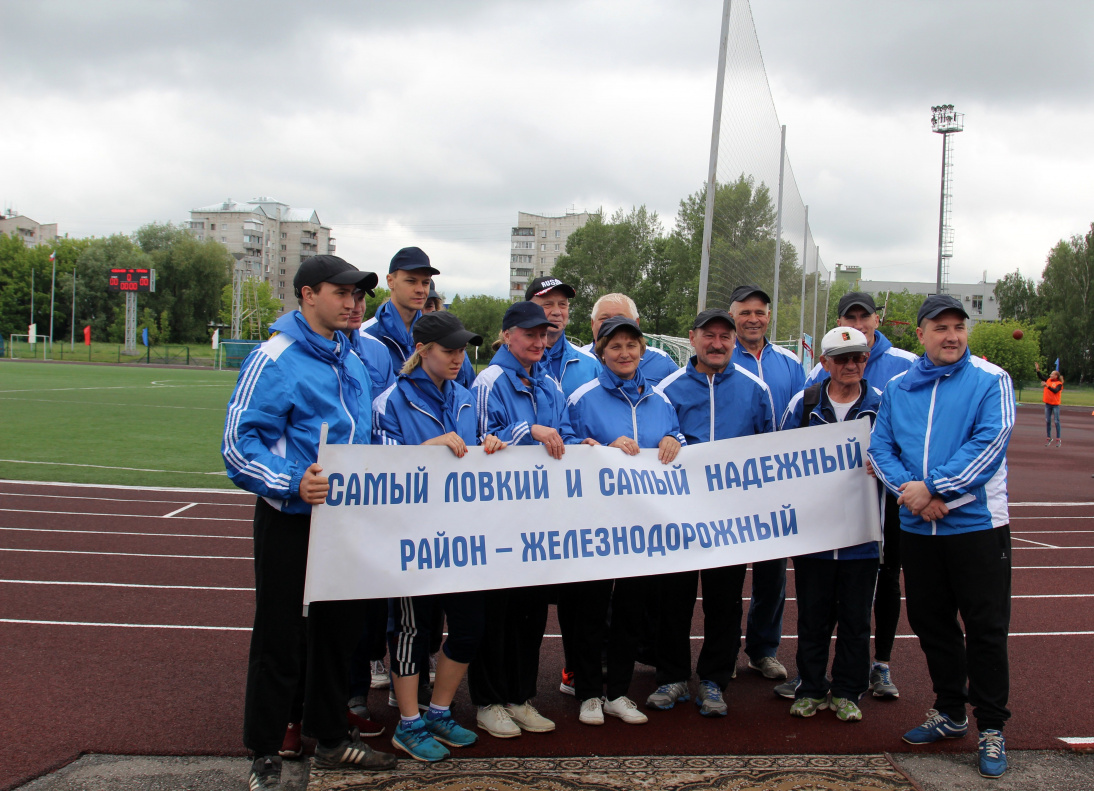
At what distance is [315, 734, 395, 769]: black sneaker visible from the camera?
341 cm

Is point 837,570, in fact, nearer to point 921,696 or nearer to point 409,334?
point 921,696

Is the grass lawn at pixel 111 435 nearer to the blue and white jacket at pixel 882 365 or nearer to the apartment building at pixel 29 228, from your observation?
the blue and white jacket at pixel 882 365

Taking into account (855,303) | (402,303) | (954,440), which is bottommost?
(954,440)

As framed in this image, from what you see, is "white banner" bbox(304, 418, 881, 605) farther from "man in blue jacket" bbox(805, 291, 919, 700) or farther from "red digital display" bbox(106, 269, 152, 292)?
"red digital display" bbox(106, 269, 152, 292)

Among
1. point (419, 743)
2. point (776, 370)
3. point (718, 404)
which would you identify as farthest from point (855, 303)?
point (419, 743)

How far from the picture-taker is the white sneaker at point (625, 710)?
3926 mm

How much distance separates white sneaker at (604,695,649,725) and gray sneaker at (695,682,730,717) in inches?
11.8

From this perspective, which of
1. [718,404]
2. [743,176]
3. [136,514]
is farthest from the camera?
[743,176]

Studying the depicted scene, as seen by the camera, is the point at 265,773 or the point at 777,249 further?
the point at 777,249

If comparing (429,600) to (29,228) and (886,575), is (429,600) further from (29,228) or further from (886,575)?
(29,228)

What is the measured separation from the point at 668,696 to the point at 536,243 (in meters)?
132

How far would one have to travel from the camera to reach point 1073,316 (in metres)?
64.2

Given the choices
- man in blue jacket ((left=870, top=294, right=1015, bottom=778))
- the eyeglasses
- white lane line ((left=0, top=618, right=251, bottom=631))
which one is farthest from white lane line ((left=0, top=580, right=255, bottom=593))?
man in blue jacket ((left=870, top=294, right=1015, bottom=778))

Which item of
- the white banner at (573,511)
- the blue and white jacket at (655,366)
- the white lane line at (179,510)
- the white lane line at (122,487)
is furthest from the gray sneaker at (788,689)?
the white lane line at (122,487)
